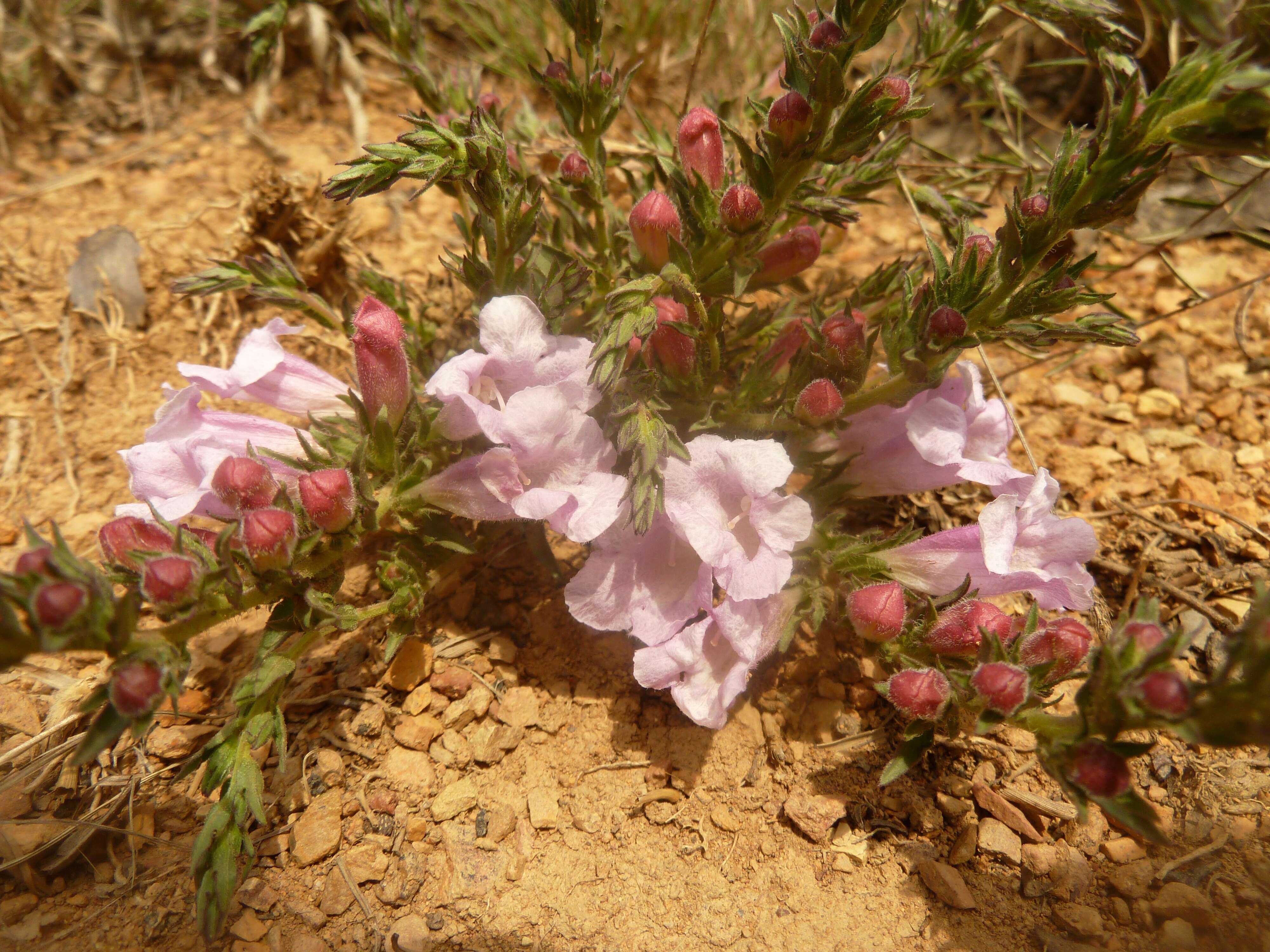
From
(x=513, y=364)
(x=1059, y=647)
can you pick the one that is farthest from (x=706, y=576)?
(x=1059, y=647)

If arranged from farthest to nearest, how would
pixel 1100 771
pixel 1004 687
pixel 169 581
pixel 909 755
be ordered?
pixel 909 755 < pixel 1004 687 < pixel 169 581 < pixel 1100 771

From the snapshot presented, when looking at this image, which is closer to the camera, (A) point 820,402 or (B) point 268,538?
(B) point 268,538

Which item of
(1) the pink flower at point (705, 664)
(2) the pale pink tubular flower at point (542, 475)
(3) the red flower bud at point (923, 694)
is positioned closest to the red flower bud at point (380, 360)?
(2) the pale pink tubular flower at point (542, 475)

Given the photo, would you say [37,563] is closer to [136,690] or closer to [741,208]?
[136,690]

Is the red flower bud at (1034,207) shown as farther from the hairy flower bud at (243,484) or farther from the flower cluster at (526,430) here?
the hairy flower bud at (243,484)

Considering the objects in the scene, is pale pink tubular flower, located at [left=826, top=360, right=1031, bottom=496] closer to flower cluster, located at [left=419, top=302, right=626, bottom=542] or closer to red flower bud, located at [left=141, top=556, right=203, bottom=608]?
flower cluster, located at [left=419, top=302, right=626, bottom=542]

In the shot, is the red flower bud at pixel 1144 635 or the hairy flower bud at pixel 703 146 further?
the hairy flower bud at pixel 703 146

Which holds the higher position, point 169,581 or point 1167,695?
point 1167,695
